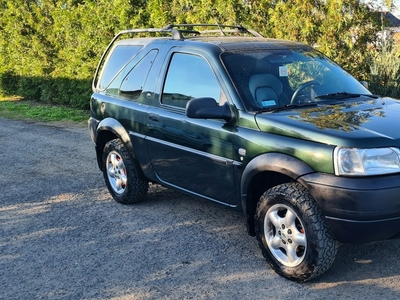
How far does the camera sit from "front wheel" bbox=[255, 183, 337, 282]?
4078 millimetres

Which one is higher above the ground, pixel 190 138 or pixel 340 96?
pixel 340 96

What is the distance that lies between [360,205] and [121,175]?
10.8 ft

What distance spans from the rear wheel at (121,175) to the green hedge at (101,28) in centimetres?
305

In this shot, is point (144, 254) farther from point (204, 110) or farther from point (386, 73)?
point (386, 73)

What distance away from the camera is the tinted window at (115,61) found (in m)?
6.32

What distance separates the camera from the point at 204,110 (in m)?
4.60

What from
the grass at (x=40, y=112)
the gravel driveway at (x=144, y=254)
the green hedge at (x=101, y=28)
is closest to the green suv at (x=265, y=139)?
the gravel driveway at (x=144, y=254)

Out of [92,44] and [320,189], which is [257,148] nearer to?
[320,189]

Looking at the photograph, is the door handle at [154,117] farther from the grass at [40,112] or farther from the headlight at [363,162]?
the grass at [40,112]

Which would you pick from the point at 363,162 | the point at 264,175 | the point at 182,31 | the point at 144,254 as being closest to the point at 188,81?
the point at 182,31

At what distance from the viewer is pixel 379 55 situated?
8.48m

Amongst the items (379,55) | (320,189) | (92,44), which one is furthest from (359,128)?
(92,44)

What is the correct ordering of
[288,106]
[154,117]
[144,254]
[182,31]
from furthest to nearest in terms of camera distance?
[182,31] → [154,117] → [144,254] → [288,106]

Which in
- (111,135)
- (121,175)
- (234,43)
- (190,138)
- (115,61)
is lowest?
(121,175)
